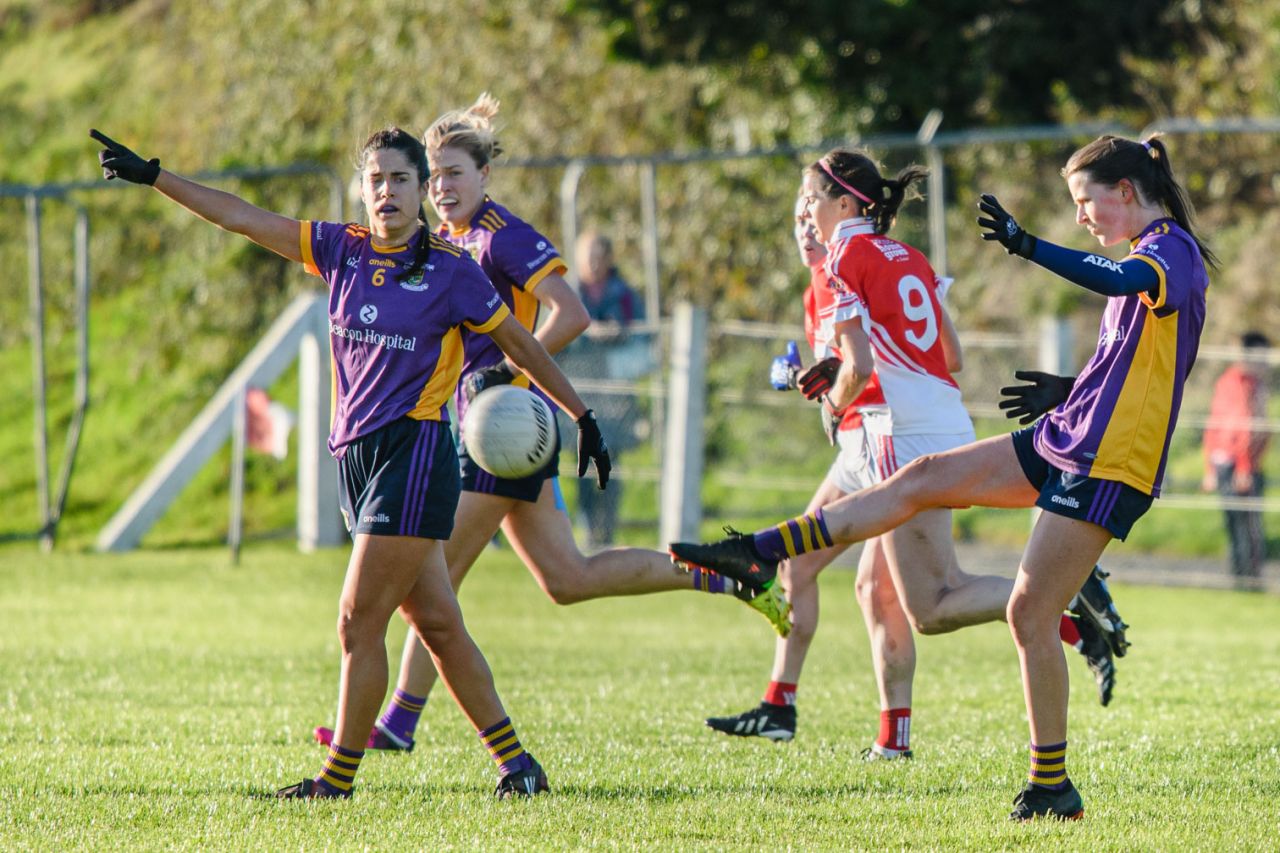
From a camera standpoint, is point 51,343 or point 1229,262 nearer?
point 1229,262

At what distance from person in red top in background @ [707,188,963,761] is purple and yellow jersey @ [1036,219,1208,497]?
1176mm

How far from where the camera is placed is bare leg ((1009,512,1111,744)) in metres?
4.90

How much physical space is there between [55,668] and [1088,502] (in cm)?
550

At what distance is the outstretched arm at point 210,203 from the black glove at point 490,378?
1.03 meters

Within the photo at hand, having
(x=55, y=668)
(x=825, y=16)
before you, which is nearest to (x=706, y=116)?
(x=825, y=16)

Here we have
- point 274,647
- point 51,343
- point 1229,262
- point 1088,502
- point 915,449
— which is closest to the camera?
point 1088,502

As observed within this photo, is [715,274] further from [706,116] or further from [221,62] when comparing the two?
[221,62]

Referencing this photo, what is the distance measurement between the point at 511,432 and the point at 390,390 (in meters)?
0.65

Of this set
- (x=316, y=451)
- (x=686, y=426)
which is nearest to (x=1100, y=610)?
(x=686, y=426)

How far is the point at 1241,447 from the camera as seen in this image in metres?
12.6

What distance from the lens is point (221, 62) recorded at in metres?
21.5

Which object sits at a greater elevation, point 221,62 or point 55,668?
point 221,62

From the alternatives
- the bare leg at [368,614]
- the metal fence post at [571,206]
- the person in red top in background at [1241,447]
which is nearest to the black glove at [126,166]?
the bare leg at [368,614]

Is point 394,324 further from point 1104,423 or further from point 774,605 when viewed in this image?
point 1104,423
